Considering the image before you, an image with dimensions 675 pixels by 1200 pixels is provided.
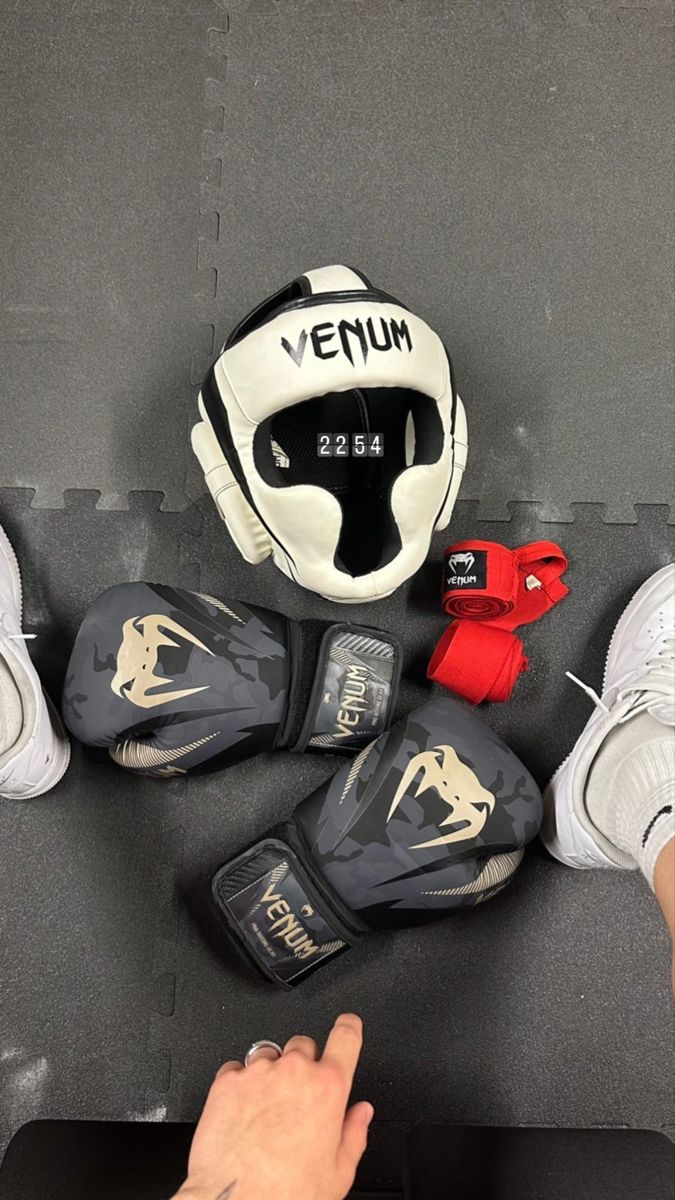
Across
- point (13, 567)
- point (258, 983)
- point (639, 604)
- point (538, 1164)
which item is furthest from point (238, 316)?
point (538, 1164)

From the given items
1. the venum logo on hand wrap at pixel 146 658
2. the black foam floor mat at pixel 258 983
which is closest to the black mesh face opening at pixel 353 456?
the venum logo on hand wrap at pixel 146 658

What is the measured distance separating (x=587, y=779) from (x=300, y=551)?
1.75 ft

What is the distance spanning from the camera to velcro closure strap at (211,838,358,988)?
4.03 ft

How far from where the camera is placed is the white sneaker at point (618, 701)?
1208mm

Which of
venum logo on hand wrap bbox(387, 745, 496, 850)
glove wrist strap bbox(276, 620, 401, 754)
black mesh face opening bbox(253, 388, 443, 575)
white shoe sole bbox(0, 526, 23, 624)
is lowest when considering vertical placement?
venum logo on hand wrap bbox(387, 745, 496, 850)

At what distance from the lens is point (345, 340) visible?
114 centimetres

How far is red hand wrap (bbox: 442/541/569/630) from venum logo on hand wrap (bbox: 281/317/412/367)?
35 cm

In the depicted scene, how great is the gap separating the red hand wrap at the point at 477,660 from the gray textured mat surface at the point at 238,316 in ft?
0.26

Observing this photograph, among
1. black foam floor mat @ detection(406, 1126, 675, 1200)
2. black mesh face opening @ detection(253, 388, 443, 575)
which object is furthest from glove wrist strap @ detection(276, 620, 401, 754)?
black foam floor mat @ detection(406, 1126, 675, 1200)

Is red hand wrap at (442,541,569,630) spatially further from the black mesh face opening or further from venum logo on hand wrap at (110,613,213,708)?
venum logo on hand wrap at (110,613,213,708)

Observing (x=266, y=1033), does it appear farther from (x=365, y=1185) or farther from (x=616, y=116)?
(x=616, y=116)

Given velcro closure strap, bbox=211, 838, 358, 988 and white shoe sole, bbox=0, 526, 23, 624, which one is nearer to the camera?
velcro closure strap, bbox=211, 838, 358, 988

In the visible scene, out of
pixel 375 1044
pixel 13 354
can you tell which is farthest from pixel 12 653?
pixel 375 1044

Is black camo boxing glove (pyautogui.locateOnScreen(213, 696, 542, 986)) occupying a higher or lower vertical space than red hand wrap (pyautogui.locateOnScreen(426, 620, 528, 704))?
lower
